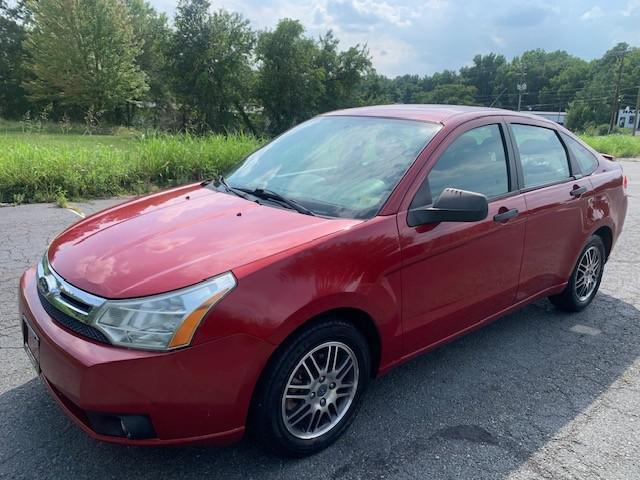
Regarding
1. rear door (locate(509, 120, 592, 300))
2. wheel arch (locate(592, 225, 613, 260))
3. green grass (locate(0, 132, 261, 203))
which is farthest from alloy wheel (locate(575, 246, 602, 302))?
green grass (locate(0, 132, 261, 203))

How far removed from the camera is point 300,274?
220 centimetres

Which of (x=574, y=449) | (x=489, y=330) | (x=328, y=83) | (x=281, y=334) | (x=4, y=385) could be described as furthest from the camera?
(x=328, y=83)

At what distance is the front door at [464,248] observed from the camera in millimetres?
2699

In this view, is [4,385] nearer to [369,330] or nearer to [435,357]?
[369,330]

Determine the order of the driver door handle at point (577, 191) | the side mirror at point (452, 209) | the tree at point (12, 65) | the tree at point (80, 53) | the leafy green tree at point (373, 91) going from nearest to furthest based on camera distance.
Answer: the side mirror at point (452, 209) → the driver door handle at point (577, 191) → the tree at point (80, 53) → the tree at point (12, 65) → the leafy green tree at point (373, 91)

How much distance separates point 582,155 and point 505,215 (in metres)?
1.50

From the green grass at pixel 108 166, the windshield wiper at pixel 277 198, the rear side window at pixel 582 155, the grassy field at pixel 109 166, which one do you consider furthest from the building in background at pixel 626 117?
the windshield wiper at pixel 277 198

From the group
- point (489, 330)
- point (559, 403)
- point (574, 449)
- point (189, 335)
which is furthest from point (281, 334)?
point (489, 330)

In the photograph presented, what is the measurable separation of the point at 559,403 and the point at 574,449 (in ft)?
1.43

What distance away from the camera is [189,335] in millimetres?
1958

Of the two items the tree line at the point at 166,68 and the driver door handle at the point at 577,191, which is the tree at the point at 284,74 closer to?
the tree line at the point at 166,68

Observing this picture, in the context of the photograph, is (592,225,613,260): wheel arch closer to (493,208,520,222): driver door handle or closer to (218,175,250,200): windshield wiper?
(493,208,520,222): driver door handle

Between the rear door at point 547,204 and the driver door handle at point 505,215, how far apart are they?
180 mm

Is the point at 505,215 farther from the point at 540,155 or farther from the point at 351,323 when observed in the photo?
the point at 351,323
